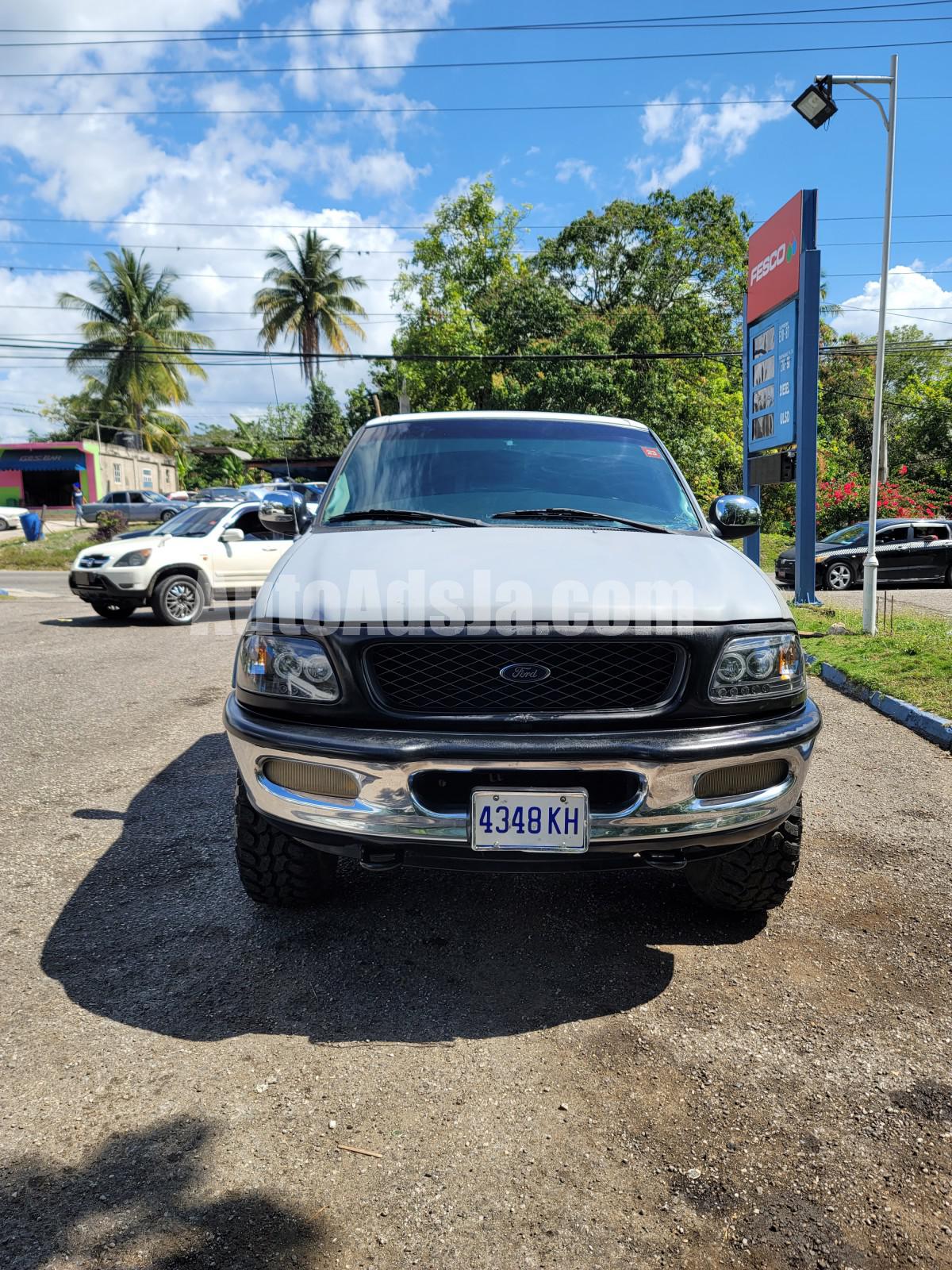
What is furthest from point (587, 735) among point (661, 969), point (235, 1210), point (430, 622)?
point (235, 1210)

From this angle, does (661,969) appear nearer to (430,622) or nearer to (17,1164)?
(430,622)

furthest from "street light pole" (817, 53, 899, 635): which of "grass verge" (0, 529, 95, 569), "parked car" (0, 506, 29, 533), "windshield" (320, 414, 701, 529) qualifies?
"parked car" (0, 506, 29, 533)

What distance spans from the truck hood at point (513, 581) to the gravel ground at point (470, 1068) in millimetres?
1135

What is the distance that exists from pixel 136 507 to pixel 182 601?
24.3 metres

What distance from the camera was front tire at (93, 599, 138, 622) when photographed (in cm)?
1068

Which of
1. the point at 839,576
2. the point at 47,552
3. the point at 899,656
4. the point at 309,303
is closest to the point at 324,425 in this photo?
the point at 309,303

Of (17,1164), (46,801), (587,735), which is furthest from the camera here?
(46,801)

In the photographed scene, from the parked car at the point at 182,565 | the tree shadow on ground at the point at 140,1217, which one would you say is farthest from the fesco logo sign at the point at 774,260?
the tree shadow on ground at the point at 140,1217

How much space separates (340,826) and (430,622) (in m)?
0.62

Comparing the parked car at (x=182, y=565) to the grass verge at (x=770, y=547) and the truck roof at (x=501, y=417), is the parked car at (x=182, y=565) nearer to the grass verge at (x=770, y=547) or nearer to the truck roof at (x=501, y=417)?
the truck roof at (x=501, y=417)

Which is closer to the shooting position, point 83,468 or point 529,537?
point 529,537

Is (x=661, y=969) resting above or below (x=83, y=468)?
below

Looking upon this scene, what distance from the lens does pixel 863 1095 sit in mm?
2115

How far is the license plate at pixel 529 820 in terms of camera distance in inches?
89.0
